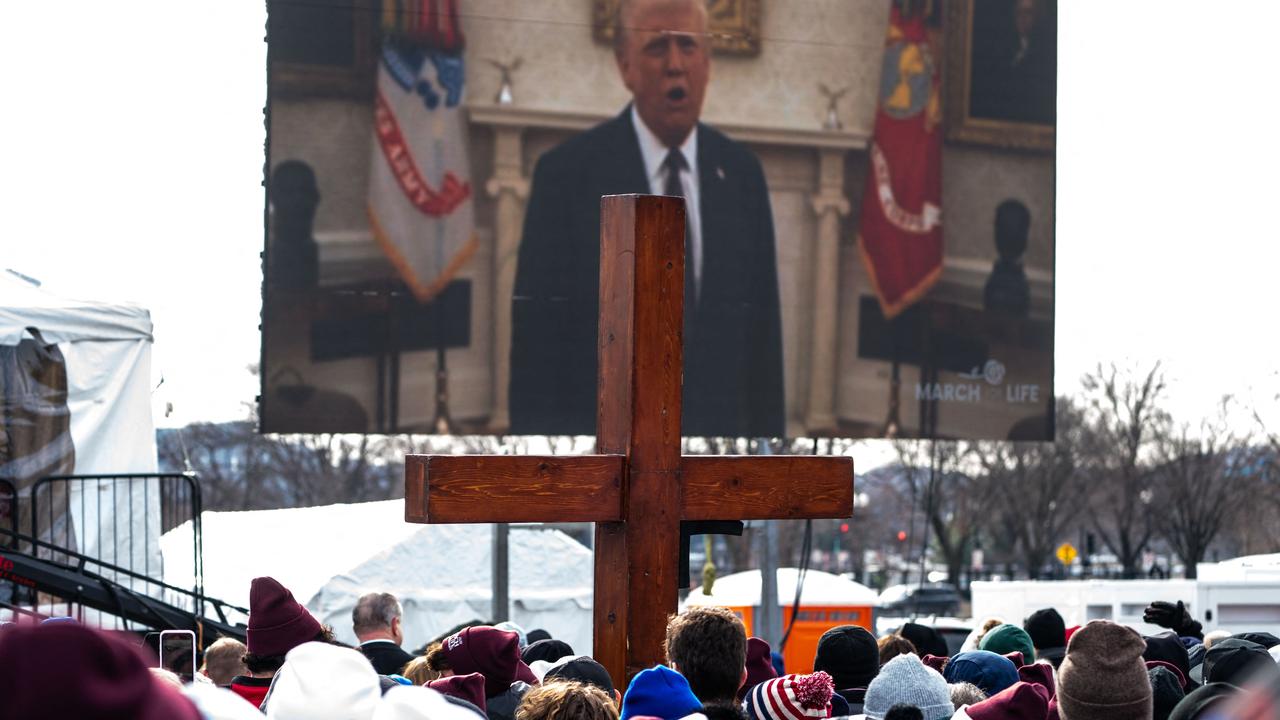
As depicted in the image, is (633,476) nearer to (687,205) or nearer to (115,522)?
(115,522)

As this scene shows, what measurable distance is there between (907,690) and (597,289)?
9.54 meters

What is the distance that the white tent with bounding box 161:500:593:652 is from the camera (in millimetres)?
16938

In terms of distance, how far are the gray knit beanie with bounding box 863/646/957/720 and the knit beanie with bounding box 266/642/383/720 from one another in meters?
1.72

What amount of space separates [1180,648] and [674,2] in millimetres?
8011

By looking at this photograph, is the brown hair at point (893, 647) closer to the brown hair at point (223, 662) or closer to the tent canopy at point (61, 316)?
the brown hair at point (223, 662)

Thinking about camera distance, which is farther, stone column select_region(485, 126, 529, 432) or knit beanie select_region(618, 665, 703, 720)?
stone column select_region(485, 126, 529, 432)

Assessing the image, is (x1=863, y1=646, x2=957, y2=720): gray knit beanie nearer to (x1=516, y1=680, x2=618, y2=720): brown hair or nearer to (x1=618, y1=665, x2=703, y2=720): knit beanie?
(x1=618, y1=665, x2=703, y2=720): knit beanie

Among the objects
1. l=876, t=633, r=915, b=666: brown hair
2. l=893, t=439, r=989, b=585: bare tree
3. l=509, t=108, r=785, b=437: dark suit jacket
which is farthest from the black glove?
l=893, t=439, r=989, b=585: bare tree

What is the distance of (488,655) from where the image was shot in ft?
16.5

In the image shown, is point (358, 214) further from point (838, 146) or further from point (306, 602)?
point (306, 602)

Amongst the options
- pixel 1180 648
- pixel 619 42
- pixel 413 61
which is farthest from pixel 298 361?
pixel 1180 648

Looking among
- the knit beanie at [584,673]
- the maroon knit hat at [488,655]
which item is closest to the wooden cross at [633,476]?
the maroon knit hat at [488,655]

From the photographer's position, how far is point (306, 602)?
53.6ft

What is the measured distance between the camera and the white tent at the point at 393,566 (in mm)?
16938
